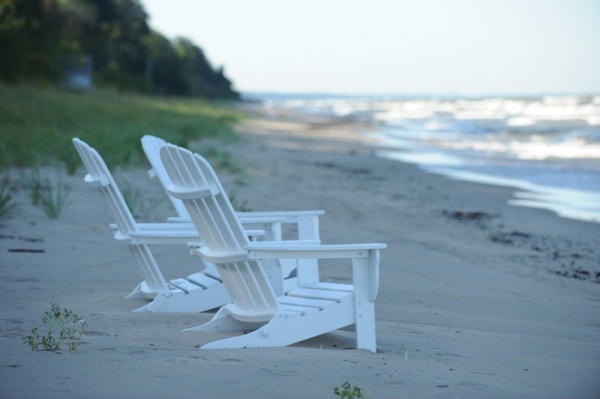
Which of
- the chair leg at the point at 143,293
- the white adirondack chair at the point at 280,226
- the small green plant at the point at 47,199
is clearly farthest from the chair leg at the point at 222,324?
the small green plant at the point at 47,199

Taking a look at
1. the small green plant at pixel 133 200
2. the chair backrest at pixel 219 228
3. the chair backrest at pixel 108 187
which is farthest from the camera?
the small green plant at pixel 133 200

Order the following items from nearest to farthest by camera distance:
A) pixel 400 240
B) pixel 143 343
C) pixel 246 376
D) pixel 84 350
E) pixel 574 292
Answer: pixel 246 376 → pixel 84 350 → pixel 143 343 → pixel 574 292 → pixel 400 240

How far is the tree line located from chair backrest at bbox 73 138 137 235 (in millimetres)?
22163

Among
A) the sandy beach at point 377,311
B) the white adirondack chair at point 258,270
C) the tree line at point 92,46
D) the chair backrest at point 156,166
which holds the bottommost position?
the sandy beach at point 377,311

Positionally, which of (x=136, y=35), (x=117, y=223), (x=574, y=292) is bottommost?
(x=574, y=292)

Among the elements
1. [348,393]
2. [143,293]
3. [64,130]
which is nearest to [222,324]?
[143,293]

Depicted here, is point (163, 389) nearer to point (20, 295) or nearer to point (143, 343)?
point (143, 343)

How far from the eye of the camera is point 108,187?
210 inches

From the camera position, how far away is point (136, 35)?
245ft

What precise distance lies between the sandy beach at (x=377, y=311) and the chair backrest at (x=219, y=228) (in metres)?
0.37

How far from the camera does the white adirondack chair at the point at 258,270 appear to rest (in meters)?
4.17

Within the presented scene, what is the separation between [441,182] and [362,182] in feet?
5.09

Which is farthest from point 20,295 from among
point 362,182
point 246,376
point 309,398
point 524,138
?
point 524,138

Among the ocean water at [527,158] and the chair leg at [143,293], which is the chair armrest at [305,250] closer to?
the chair leg at [143,293]
